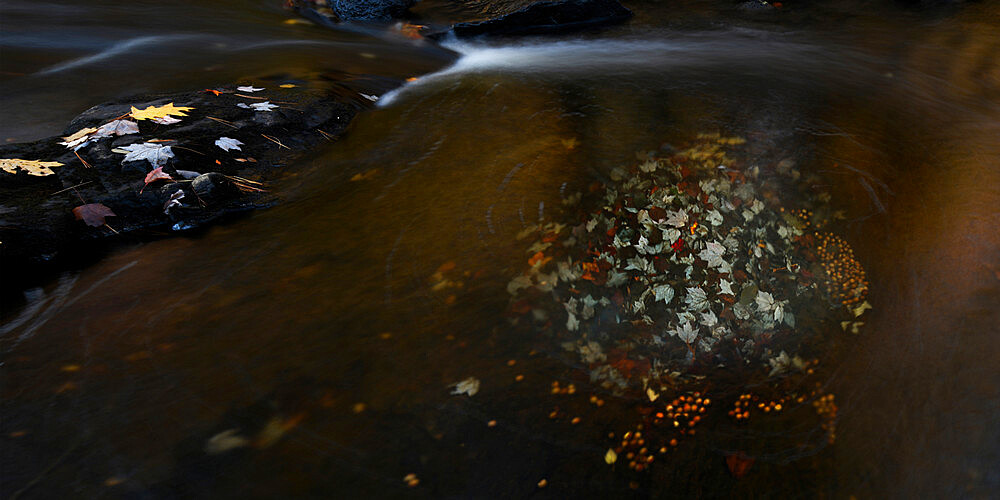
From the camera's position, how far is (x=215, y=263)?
8.88 feet

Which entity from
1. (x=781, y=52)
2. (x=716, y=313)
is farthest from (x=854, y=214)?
(x=781, y=52)

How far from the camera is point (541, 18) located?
7605 millimetres

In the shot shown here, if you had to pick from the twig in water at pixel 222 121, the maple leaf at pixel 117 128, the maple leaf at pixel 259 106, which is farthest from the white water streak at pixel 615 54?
the maple leaf at pixel 117 128

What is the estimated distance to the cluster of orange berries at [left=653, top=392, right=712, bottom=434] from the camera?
1920 mm

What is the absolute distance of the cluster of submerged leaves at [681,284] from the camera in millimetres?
2158

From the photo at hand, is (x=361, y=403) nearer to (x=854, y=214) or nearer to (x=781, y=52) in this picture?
(x=854, y=214)

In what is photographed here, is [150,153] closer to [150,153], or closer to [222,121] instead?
[150,153]

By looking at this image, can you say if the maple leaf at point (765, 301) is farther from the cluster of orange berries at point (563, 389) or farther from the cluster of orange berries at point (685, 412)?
the cluster of orange berries at point (563, 389)

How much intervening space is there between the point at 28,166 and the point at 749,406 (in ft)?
13.1

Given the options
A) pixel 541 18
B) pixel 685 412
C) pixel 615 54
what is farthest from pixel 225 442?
pixel 541 18

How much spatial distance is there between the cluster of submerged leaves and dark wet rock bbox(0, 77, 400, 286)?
2002 mm

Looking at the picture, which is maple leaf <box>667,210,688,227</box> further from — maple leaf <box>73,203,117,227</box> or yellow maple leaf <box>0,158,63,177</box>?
yellow maple leaf <box>0,158,63,177</box>

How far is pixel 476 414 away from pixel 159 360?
4.35 feet

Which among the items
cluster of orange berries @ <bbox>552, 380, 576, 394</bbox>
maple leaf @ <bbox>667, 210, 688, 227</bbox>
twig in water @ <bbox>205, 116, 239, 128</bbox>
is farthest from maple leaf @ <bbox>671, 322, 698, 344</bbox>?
twig in water @ <bbox>205, 116, 239, 128</bbox>
